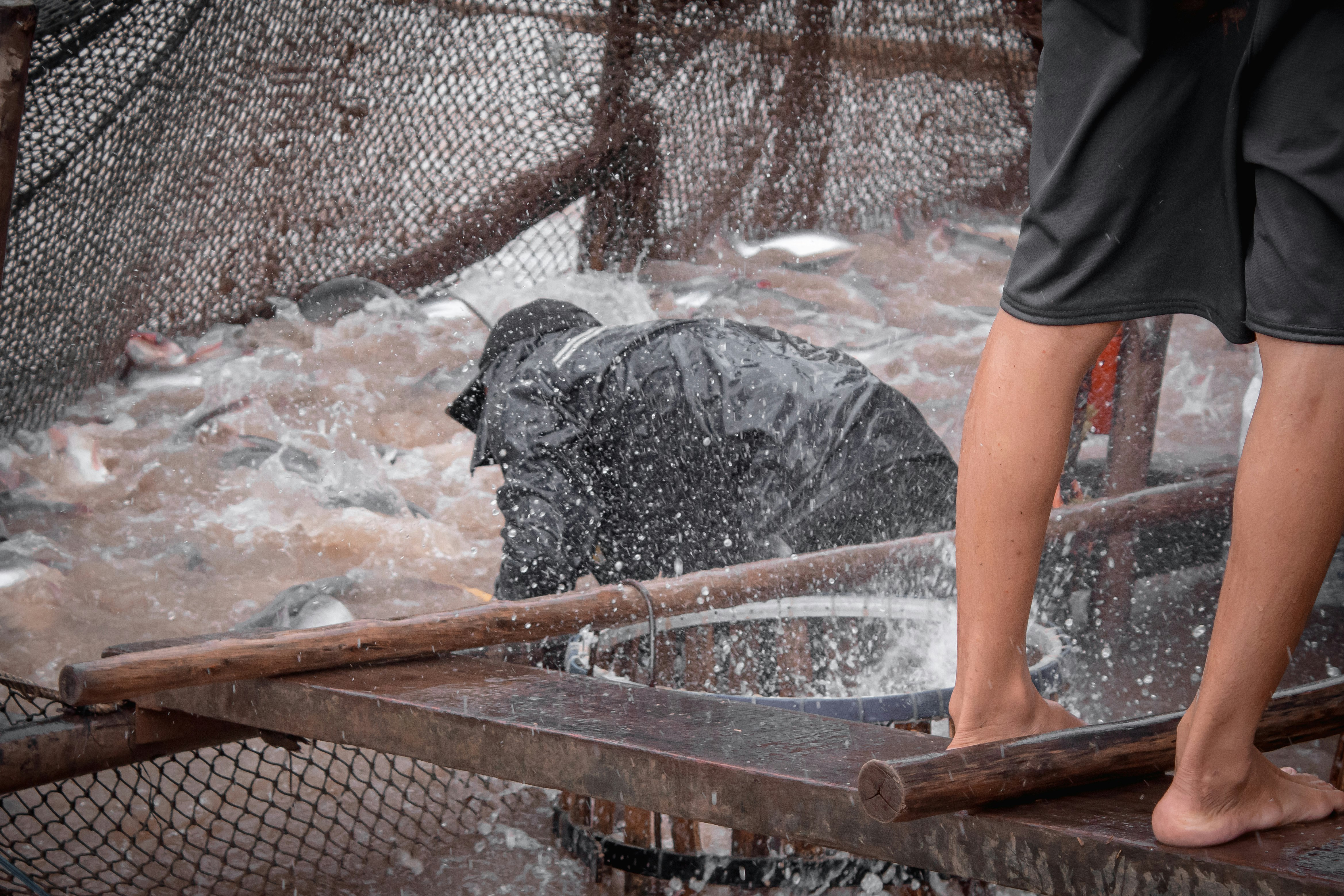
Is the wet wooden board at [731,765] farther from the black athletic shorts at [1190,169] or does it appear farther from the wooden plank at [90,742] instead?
the black athletic shorts at [1190,169]

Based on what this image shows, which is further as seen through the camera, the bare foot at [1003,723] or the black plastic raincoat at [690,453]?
the black plastic raincoat at [690,453]

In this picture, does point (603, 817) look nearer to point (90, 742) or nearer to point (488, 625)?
point (488, 625)

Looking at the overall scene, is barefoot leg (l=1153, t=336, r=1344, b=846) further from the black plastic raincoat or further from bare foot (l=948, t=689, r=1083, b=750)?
the black plastic raincoat

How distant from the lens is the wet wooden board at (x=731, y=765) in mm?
1092

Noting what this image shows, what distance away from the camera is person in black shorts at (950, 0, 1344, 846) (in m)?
1.03

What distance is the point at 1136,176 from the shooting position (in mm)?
1129

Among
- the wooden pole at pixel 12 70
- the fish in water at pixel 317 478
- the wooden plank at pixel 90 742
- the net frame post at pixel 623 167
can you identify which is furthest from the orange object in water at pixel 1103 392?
the wooden pole at pixel 12 70

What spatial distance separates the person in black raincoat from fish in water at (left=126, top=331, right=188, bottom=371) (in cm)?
194

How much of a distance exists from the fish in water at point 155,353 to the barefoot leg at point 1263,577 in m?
Answer: 4.31

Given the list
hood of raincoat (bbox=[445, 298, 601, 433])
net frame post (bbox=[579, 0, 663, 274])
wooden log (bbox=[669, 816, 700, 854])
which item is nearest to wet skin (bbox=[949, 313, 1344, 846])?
wooden log (bbox=[669, 816, 700, 854])

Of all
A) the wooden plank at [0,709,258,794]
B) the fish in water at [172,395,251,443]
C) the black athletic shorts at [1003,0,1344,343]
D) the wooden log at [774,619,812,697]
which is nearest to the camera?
the black athletic shorts at [1003,0,1344,343]

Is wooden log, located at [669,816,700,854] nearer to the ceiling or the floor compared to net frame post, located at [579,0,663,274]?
nearer to the floor

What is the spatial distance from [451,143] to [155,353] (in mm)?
1658

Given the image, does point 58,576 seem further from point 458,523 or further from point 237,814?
point 237,814
